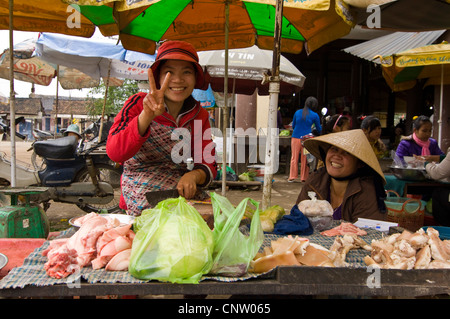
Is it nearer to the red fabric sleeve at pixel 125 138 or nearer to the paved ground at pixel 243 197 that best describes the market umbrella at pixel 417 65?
the paved ground at pixel 243 197

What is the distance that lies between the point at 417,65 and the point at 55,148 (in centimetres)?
526

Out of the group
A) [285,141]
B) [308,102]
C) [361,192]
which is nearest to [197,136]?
[361,192]

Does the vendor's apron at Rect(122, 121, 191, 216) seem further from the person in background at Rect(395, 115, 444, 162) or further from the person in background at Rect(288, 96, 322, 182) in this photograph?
the person in background at Rect(288, 96, 322, 182)

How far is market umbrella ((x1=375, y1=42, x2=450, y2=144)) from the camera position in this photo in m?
4.75

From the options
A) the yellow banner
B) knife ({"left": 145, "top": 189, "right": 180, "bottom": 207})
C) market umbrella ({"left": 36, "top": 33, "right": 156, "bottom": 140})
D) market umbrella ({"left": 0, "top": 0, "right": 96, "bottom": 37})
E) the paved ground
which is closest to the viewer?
knife ({"left": 145, "top": 189, "right": 180, "bottom": 207})

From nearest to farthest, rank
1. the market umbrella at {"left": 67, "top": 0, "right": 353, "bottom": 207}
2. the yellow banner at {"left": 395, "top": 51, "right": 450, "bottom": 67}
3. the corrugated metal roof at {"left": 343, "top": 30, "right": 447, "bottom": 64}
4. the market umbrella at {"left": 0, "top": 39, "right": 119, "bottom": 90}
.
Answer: the market umbrella at {"left": 67, "top": 0, "right": 353, "bottom": 207} < the yellow banner at {"left": 395, "top": 51, "right": 450, "bottom": 67} < the corrugated metal roof at {"left": 343, "top": 30, "right": 447, "bottom": 64} < the market umbrella at {"left": 0, "top": 39, "right": 119, "bottom": 90}

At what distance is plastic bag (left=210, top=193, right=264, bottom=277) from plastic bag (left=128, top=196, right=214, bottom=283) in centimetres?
4

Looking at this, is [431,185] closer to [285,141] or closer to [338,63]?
[285,141]

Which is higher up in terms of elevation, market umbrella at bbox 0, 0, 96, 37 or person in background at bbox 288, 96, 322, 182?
market umbrella at bbox 0, 0, 96, 37

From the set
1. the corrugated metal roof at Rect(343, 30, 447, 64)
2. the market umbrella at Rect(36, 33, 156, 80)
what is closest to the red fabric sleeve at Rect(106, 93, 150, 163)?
the market umbrella at Rect(36, 33, 156, 80)

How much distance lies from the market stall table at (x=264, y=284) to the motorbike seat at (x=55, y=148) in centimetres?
419

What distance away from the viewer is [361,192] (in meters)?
2.73

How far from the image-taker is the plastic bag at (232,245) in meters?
1.35

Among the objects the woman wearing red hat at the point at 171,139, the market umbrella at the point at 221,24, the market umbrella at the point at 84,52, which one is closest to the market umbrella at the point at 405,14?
the market umbrella at the point at 221,24
